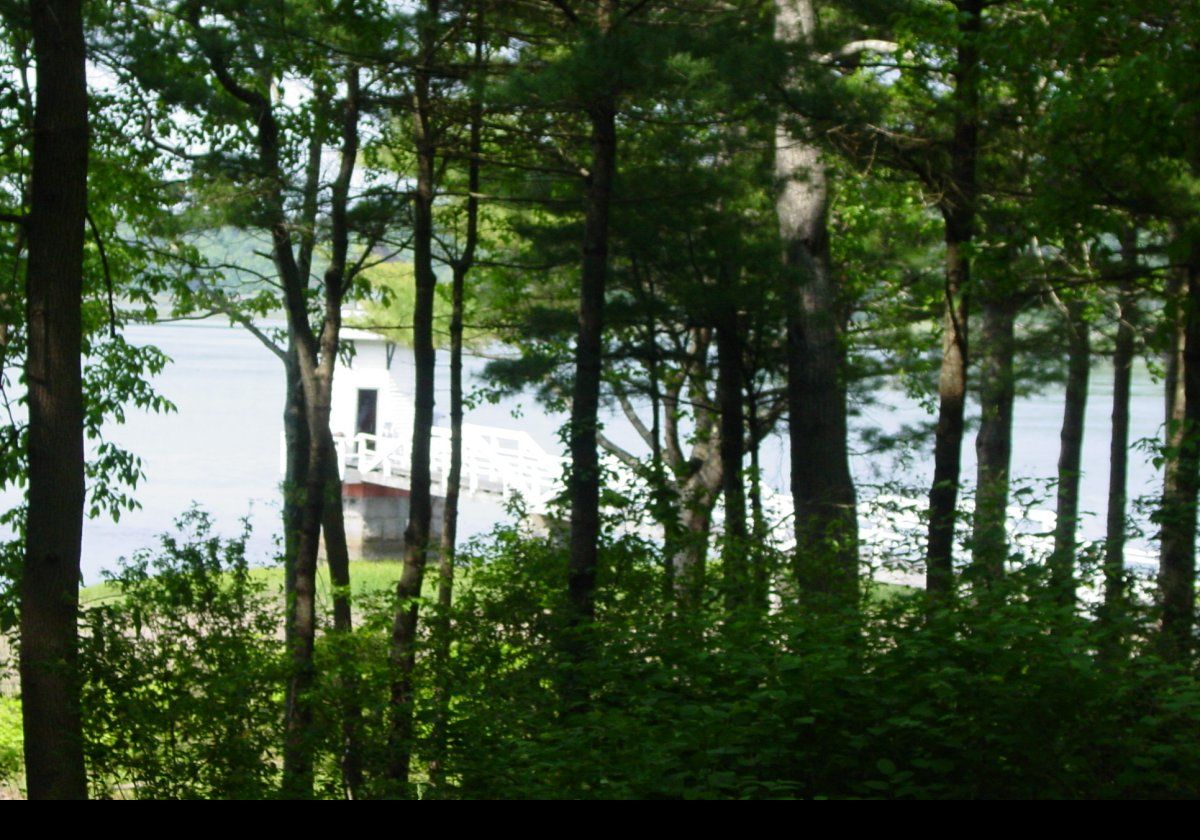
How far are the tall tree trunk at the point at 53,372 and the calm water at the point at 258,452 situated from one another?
5147mm

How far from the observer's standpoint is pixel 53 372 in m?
5.83

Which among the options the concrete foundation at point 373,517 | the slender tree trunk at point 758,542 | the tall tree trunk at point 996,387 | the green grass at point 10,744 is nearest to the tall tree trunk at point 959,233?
the slender tree trunk at point 758,542

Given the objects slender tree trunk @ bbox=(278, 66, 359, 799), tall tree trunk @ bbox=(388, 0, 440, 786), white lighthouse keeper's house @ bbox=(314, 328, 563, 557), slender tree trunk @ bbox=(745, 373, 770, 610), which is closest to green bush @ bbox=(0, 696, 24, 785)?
slender tree trunk @ bbox=(278, 66, 359, 799)

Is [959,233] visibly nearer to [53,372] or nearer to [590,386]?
[590,386]

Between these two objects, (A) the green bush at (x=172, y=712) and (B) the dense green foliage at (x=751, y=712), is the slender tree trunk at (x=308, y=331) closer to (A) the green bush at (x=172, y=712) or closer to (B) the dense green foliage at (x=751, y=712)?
(A) the green bush at (x=172, y=712)

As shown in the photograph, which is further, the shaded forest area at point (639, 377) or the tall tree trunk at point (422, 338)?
the tall tree trunk at point (422, 338)

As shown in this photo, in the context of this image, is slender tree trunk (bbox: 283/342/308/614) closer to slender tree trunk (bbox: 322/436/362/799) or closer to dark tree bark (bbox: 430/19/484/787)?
slender tree trunk (bbox: 322/436/362/799)

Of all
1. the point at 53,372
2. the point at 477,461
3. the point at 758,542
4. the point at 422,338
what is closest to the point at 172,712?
the point at 53,372

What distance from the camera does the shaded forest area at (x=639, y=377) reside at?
12.8 ft

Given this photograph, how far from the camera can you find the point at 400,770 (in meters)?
6.15

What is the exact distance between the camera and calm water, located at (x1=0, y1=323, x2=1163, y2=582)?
17.4m

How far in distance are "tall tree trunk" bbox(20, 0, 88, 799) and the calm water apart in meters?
5.15

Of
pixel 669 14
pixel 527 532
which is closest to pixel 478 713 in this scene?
pixel 527 532

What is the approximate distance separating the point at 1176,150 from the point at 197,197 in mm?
7439
